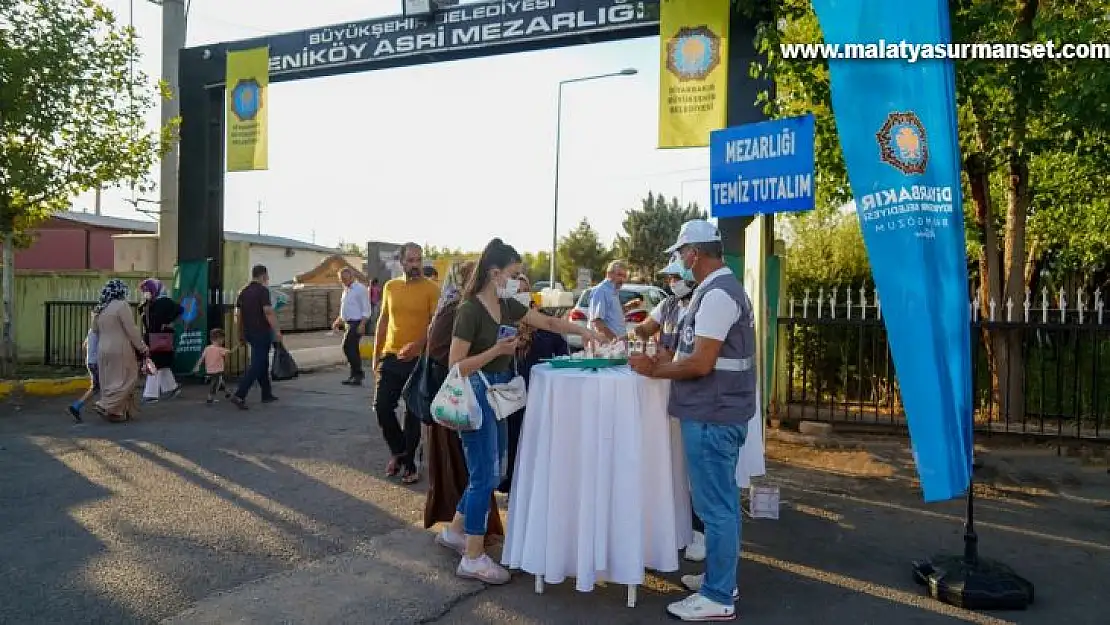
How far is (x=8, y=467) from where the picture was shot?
7.21 meters

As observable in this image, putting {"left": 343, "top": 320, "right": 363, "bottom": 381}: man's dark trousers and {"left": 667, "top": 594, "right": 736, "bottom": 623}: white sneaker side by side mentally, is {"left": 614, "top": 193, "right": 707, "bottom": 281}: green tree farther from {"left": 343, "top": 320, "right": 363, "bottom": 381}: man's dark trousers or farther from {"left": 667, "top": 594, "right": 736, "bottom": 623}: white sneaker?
{"left": 667, "top": 594, "right": 736, "bottom": 623}: white sneaker

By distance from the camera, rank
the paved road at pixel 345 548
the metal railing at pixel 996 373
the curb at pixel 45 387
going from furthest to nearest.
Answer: the curb at pixel 45 387, the metal railing at pixel 996 373, the paved road at pixel 345 548

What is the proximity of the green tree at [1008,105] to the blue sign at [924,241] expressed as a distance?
9.93ft

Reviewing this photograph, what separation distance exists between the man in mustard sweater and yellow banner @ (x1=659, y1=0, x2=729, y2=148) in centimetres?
320

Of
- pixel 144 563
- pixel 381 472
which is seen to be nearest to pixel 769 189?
pixel 381 472

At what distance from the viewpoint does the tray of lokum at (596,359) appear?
4680 mm

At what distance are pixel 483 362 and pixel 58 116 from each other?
1118 cm

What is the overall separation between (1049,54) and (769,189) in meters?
3.16

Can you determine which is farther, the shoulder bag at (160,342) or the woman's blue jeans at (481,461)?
the shoulder bag at (160,342)

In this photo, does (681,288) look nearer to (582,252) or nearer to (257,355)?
(257,355)

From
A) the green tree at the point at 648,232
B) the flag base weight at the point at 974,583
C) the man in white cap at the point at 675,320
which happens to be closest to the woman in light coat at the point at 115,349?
the man in white cap at the point at 675,320

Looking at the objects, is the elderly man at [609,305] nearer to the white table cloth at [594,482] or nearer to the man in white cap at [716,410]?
the white table cloth at [594,482]

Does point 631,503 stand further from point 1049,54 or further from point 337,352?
point 337,352

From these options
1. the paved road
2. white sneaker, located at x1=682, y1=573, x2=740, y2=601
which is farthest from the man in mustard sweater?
white sneaker, located at x1=682, y1=573, x2=740, y2=601
